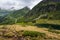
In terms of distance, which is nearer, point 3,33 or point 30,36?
point 30,36

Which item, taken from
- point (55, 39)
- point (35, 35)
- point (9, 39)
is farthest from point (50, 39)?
point (9, 39)

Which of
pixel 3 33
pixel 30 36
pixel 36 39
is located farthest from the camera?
pixel 3 33

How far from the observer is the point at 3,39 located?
95125 mm

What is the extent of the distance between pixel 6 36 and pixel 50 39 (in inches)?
996

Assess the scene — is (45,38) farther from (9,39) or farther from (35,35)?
(9,39)

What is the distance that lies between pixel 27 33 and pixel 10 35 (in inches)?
Answer: 386

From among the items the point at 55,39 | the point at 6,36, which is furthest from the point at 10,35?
the point at 55,39

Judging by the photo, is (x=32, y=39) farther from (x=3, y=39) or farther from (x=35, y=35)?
(x=3, y=39)

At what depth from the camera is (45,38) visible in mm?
97812

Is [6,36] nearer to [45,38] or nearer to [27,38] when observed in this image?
[27,38]

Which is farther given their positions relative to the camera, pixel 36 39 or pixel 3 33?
pixel 3 33

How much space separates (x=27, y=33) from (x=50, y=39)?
1482 cm

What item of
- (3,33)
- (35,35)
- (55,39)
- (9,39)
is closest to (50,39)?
(55,39)

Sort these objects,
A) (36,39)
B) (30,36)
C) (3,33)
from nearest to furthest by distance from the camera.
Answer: (36,39), (30,36), (3,33)
